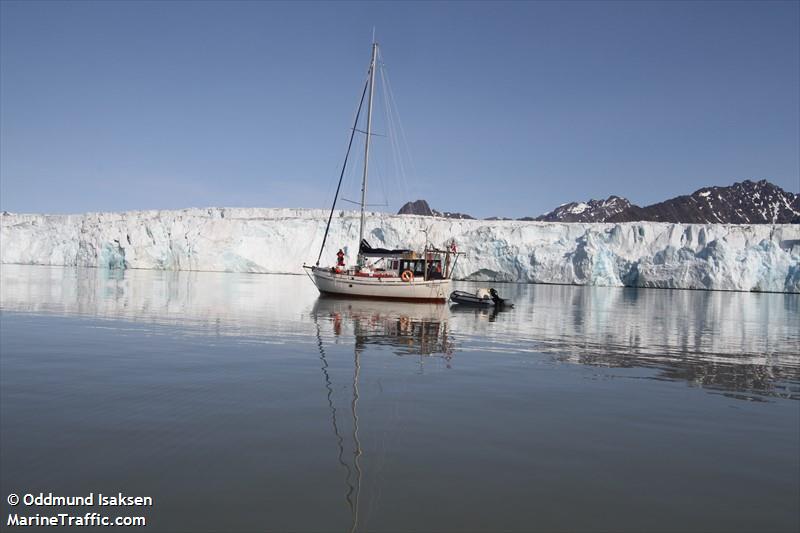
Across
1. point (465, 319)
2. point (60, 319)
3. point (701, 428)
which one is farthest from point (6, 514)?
point (465, 319)

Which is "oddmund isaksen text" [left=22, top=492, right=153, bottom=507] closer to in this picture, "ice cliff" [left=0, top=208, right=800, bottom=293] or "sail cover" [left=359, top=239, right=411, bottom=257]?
"sail cover" [left=359, top=239, right=411, bottom=257]

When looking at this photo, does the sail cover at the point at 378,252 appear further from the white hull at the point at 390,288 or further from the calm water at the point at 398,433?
the calm water at the point at 398,433

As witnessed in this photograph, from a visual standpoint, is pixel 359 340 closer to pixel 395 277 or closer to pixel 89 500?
pixel 89 500

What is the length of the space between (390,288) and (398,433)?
22.1 meters

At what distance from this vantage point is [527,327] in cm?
1850

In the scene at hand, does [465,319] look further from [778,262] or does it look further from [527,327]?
[778,262]

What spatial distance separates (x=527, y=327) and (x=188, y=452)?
14.4m

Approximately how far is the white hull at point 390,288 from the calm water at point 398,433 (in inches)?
579

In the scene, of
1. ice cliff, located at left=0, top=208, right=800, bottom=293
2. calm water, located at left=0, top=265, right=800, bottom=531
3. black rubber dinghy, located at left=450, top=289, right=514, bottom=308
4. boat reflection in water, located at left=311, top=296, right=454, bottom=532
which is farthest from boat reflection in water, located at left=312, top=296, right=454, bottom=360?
ice cliff, located at left=0, top=208, right=800, bottom=293

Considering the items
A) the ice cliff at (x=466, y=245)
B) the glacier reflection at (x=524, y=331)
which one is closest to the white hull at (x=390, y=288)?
the glacier reflection at (x=524, y=331)

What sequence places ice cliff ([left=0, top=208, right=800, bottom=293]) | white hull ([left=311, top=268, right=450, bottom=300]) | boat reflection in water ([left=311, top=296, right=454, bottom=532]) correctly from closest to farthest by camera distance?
1. boat reflection in water ([left=311, top=296, right=454, bottom=532])
2. white hull ([left=311, top=268, right=450, bottom=300])
3. ice cliff ([left=0, top=208, right=800, bottom=293])

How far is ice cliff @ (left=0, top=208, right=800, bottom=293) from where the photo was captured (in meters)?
59.2

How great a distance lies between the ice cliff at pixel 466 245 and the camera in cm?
5919

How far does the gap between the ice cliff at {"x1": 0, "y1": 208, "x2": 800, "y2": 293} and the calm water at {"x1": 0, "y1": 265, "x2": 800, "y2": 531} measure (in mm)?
46723
